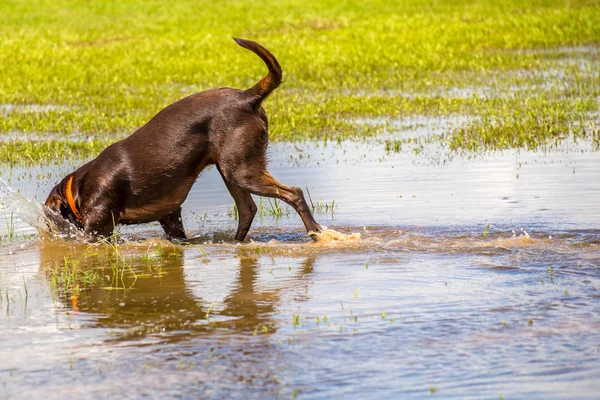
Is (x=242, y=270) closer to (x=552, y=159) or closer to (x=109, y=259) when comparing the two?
(x=109, y=259)

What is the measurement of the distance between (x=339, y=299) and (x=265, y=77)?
8.16 ft

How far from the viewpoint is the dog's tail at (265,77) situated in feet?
25.6

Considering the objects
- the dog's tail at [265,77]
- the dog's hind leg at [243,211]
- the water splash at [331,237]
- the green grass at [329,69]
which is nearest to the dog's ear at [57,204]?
the dog's hind leg at [243,211]

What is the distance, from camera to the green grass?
12766 mm

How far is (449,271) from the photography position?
6.54m

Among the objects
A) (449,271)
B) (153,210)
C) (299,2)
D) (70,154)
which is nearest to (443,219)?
(449,271)

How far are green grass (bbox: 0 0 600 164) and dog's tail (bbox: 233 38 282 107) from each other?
3.91 m

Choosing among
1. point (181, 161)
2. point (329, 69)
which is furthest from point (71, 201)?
point (329, 69)

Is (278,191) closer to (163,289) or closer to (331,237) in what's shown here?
(331,237)

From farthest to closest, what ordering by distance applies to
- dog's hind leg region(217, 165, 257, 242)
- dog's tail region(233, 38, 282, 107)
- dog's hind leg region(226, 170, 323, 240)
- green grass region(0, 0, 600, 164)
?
green grass region(0, 0, 600, 164)
dog's hind leg region(217, 165, 257, 242)
dog's hind leg region(226, 170, 323, 240)
dog's tail region(233, 38, 282, 107)

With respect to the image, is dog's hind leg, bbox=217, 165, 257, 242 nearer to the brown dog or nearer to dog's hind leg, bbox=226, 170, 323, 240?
the brown dog

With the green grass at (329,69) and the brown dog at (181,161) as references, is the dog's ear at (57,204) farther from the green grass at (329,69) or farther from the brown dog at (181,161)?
the green grass at (329,69)

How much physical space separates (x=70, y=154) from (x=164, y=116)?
3.97 m

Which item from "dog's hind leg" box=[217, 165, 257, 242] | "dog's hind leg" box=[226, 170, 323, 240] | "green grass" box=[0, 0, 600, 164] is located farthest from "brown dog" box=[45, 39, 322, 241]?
"green grass" box=[0, 0, 600, 164]
